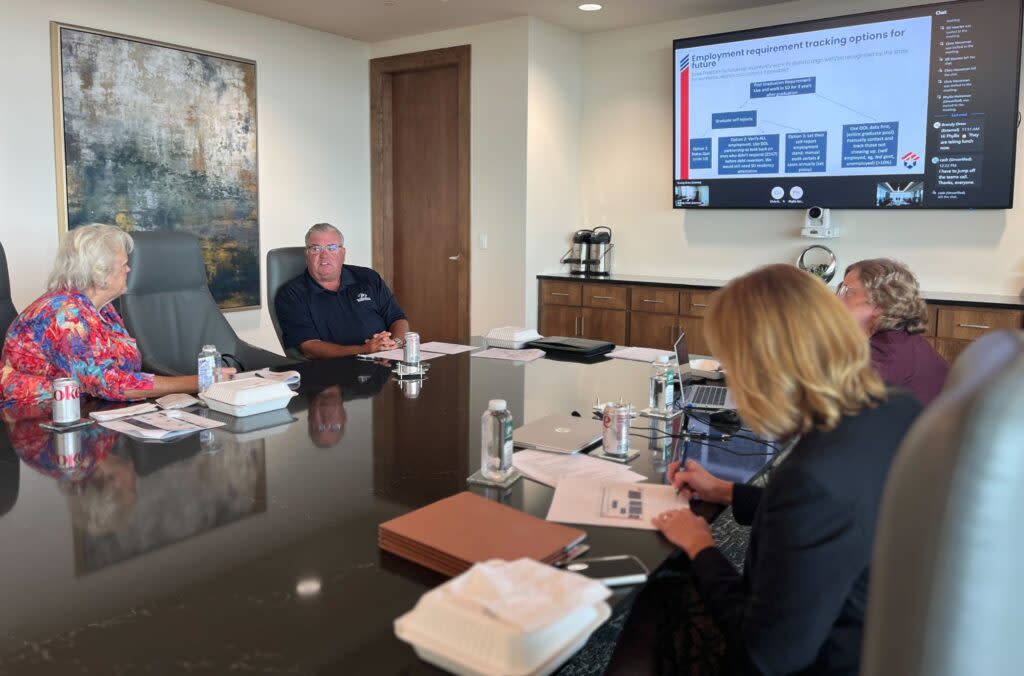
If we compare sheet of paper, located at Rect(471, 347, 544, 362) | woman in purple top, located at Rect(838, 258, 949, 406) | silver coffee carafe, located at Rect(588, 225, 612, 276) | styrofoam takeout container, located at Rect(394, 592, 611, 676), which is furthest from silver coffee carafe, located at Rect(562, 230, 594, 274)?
styrofoam takeout container, located at Rect(394, 592, 611, 676)

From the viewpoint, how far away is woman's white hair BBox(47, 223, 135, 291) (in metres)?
2.44

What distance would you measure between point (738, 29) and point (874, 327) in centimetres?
313

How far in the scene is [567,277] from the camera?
17.4ft

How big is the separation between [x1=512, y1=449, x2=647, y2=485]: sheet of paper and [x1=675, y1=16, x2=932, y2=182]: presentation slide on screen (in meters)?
3.39

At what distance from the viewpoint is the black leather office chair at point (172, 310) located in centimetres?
323

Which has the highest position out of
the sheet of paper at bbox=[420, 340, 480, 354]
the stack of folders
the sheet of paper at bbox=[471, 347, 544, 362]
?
the sheet of paper at bbox=[420, 340, 480, 354]

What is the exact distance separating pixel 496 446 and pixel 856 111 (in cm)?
365

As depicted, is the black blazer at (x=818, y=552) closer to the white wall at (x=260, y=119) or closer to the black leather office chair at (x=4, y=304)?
the black leather office chair at (x=4, y=304)

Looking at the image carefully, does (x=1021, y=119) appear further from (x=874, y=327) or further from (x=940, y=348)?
(x=874, y=327)

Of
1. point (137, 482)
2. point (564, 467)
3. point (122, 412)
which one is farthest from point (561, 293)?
point (137, 482)

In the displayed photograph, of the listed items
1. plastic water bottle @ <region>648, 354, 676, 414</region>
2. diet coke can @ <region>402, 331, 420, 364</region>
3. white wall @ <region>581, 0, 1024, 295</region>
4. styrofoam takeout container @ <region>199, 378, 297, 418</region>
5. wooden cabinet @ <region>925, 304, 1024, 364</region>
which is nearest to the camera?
styrofoam takeout container @ <region>199, 378, 297, 418</region>

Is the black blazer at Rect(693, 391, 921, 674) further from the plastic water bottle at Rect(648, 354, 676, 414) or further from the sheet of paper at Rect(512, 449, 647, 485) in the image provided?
the plastic water bottle at Rect(648, 354, 676, 414)

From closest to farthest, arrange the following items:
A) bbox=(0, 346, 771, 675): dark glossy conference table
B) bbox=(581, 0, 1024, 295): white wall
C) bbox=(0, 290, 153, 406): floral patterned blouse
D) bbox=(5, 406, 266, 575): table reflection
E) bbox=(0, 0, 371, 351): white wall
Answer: bbox=(0, 346, 771, 675): dark glossy conference table < bbox=(5, 406, 266, 575): table reflection < bbox=(0, 290, 153, 406): floral patterned blouse < bbox=(0, 0, 371, 351): white wall < bbox=(581, 0, 1024, 295): white wall

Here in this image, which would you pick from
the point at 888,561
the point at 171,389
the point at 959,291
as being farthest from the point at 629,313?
the point at 888,561
